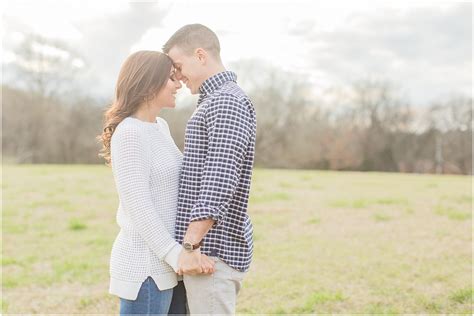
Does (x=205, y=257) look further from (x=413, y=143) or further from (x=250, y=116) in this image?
(x=413, y=143)

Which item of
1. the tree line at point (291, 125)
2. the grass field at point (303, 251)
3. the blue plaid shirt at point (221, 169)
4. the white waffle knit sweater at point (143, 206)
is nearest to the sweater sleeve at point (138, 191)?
the white waffle knit sweater at point (143, 206)

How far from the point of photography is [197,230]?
225cm

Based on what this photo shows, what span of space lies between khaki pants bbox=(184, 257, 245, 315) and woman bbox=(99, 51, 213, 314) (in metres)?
0.07

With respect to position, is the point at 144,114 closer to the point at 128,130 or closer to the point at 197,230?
the point at 128,130

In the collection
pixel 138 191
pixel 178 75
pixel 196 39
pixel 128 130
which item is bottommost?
pixel 138 191

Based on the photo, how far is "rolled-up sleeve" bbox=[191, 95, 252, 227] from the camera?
7.34ft

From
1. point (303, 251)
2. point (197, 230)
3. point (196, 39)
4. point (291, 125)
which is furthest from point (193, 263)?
point (291, 125)

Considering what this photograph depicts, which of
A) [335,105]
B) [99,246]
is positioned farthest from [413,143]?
[99,246]

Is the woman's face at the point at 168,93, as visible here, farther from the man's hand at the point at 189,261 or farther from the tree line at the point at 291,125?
the tree line at the point at 291,125

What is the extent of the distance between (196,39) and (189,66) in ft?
0.40

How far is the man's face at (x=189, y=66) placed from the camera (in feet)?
8.22

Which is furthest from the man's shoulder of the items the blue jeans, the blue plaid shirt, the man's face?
the blue jeans

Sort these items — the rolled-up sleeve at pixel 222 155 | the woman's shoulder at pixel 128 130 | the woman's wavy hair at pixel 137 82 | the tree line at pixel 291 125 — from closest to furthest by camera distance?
1. the rolled-up sleeve at pixel 222 155
2. the woman's shoulder at pixel 128 130
3. the woman's wavy hair at pixel 137 82
4. the tree line at pixel 291 125

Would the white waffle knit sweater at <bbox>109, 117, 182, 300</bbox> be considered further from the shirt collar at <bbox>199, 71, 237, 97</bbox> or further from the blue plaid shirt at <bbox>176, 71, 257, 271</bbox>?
the shirt collar at <bbox>199, 71, 237, 97</bbox>
